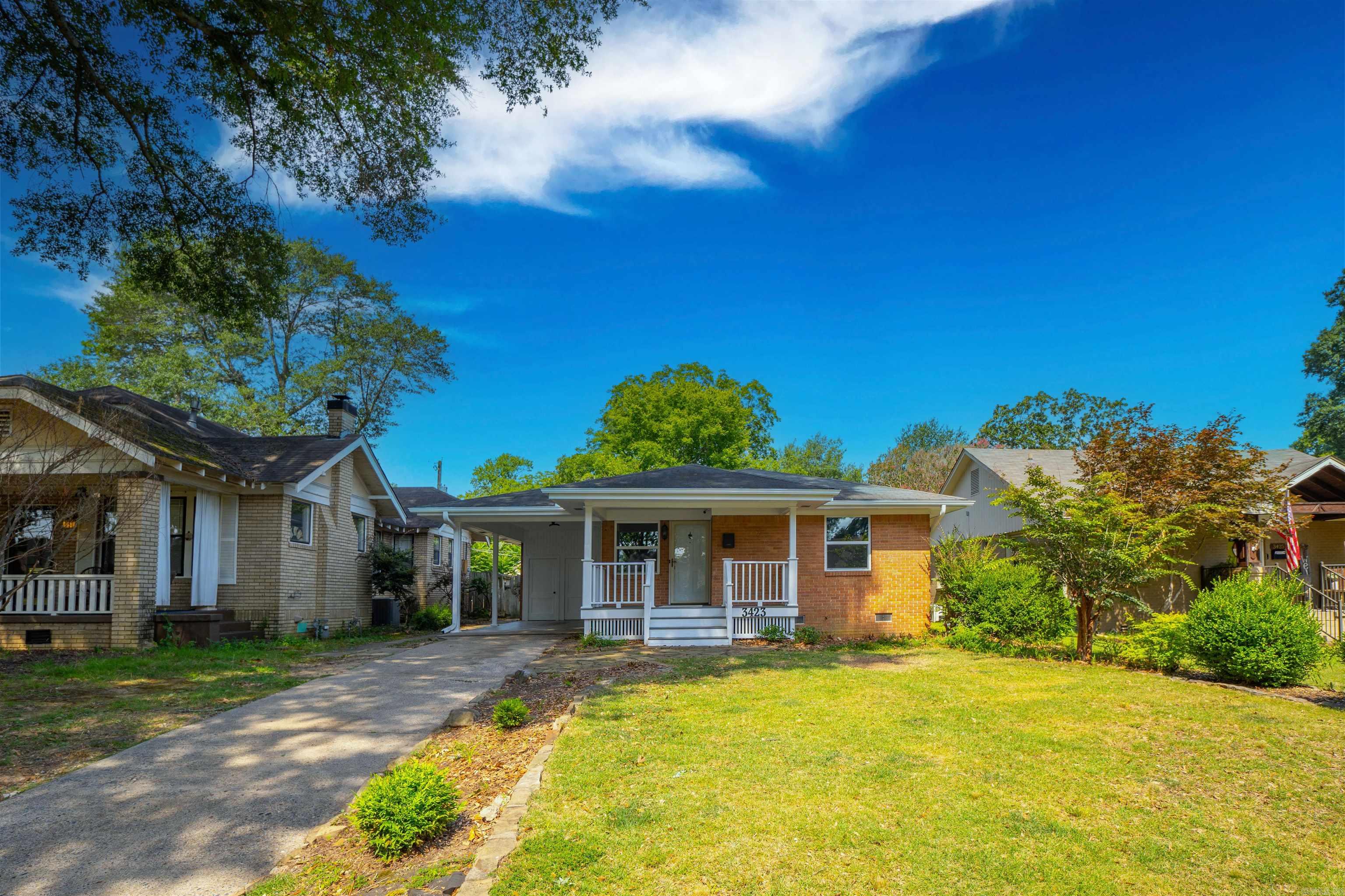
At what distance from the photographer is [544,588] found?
1962 cm

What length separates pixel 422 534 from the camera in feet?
79.7

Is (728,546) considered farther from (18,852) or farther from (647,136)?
(18,852)

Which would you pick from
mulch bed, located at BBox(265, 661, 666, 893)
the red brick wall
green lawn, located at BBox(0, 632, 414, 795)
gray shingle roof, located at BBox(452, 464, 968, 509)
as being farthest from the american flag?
green lawn, located at BBox(0, 632, 414, 795)

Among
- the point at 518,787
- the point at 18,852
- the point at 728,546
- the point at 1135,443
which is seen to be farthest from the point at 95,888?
the point at 1135,443

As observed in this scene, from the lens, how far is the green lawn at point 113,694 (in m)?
6.02

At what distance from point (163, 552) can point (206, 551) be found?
117 centimetres

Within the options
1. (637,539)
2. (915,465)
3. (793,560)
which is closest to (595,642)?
(637,539)

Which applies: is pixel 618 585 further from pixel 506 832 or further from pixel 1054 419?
pixel 1054 419

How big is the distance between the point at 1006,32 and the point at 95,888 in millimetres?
19927

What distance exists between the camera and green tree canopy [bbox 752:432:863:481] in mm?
47844

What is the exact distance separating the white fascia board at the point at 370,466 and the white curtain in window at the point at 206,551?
4.99 feet

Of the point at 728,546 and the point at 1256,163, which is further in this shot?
the point at 1256,163

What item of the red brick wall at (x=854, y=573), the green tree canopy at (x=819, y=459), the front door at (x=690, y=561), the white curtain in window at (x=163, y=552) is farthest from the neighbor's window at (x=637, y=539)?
the green tree canopy at (x=819, y=459)

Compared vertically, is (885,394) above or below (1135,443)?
above
